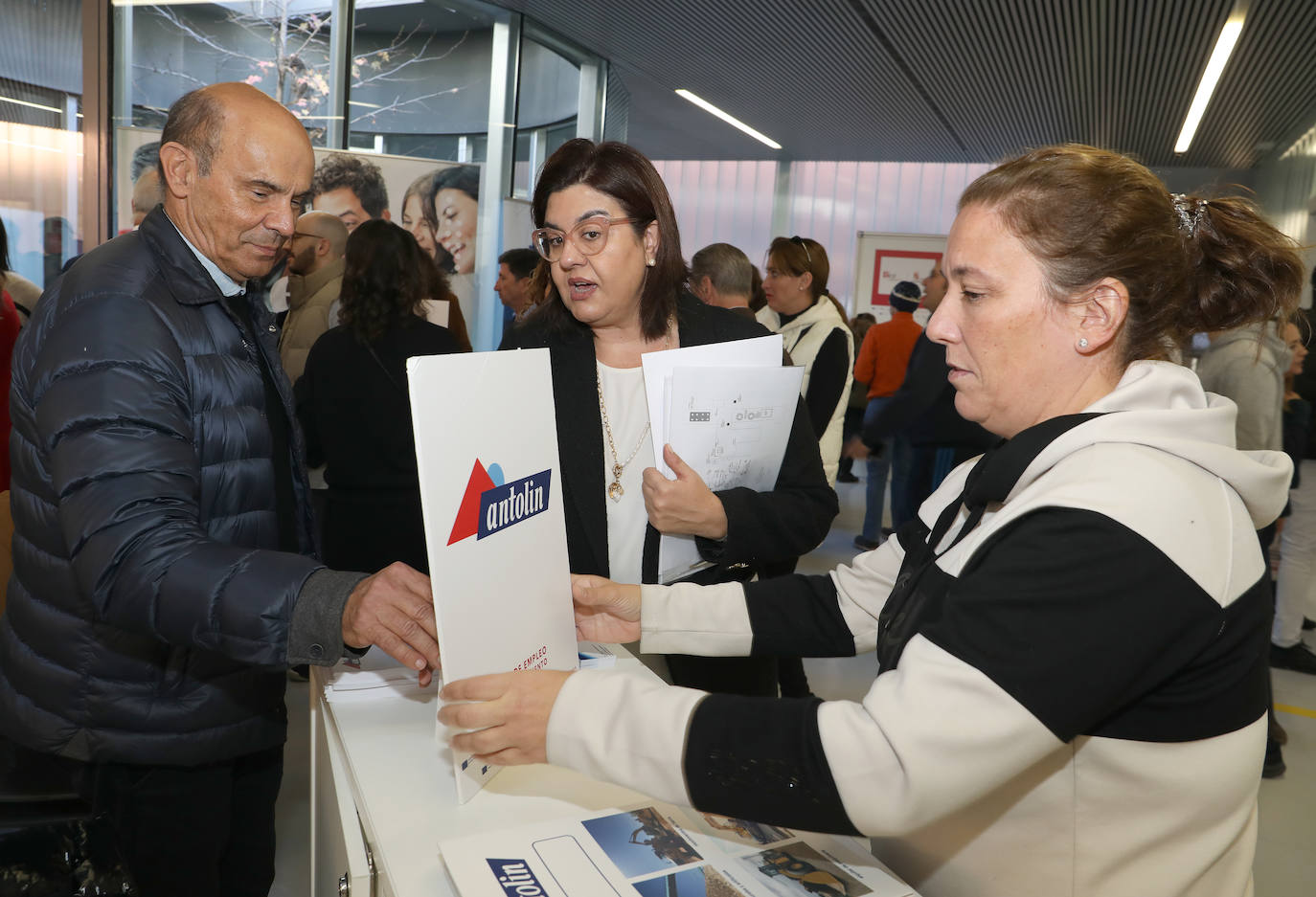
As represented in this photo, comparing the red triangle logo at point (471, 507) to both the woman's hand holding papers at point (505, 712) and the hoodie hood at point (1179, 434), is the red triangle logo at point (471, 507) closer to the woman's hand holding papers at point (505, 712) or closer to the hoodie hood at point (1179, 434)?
the woman's hand holding papers at point (505, 712)

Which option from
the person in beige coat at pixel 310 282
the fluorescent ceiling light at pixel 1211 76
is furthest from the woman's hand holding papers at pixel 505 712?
the fluorescent ceiling light at pixel 1211 76

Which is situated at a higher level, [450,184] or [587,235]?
[450,184]

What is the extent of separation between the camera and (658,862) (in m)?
0.98

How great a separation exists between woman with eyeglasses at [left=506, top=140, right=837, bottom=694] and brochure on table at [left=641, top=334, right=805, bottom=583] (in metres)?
0.04

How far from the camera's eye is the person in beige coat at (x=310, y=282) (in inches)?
145

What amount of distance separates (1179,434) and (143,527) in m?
1.27

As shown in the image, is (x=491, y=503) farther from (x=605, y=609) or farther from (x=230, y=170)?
(x=230, y=170)

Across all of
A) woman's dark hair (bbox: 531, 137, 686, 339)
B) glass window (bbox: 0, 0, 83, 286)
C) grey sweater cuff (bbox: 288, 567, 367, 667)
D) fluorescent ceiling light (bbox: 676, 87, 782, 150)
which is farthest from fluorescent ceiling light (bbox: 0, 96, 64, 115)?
fluorescent ceiling light (bbox: 676, 87, 782, 150)

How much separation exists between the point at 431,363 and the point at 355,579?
43 centimetres

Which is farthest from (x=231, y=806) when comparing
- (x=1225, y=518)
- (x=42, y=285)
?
(x=42, y=285)

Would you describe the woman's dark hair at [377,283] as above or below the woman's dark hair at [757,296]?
below

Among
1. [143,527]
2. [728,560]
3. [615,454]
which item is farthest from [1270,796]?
[143,527]

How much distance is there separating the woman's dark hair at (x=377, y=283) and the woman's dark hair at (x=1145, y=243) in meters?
2.24

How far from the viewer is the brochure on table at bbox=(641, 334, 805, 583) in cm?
174
